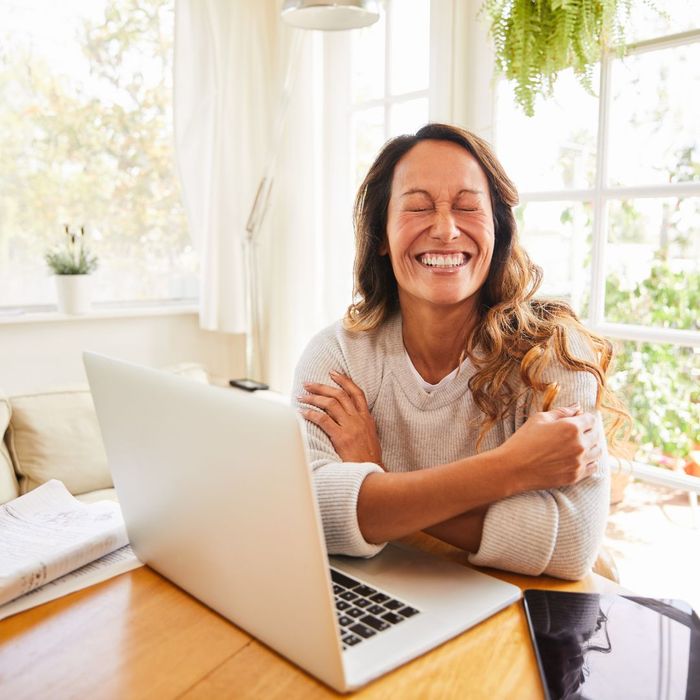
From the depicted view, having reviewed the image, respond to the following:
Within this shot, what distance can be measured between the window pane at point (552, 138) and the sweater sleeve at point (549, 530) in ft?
4.05

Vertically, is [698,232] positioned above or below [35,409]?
above

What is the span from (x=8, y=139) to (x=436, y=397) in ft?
6.58

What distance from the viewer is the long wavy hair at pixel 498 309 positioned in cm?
113

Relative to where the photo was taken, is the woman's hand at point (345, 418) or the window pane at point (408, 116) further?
the window pane at point (408, 116)

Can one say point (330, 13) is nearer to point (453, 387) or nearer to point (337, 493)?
point (453, 387)

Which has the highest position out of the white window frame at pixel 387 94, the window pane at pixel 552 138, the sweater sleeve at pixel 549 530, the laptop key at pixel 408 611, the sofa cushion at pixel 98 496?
the white window frame at pixel 387 94

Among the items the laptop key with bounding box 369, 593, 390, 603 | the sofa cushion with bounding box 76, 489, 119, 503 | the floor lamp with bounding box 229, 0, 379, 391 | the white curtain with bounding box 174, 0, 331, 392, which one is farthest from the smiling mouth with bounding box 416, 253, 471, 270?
the white curtain with bounding box 174, 0, 331, 392

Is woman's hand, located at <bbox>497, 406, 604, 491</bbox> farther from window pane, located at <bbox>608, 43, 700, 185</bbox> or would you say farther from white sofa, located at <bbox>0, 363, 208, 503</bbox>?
white sofa, located at <bbox>0, 363, 208, 503</bbox>

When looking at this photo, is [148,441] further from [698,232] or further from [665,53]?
[665,53]

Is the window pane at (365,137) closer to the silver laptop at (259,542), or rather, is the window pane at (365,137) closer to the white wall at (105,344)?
the white wall at (105,344)

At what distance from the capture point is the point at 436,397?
4.01ft

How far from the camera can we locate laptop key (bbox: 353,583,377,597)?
828 mm

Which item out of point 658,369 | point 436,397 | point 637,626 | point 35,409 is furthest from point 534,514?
point 35,409

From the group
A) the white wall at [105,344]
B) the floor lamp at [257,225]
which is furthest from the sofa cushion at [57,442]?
the floor lamp at [257,225]
